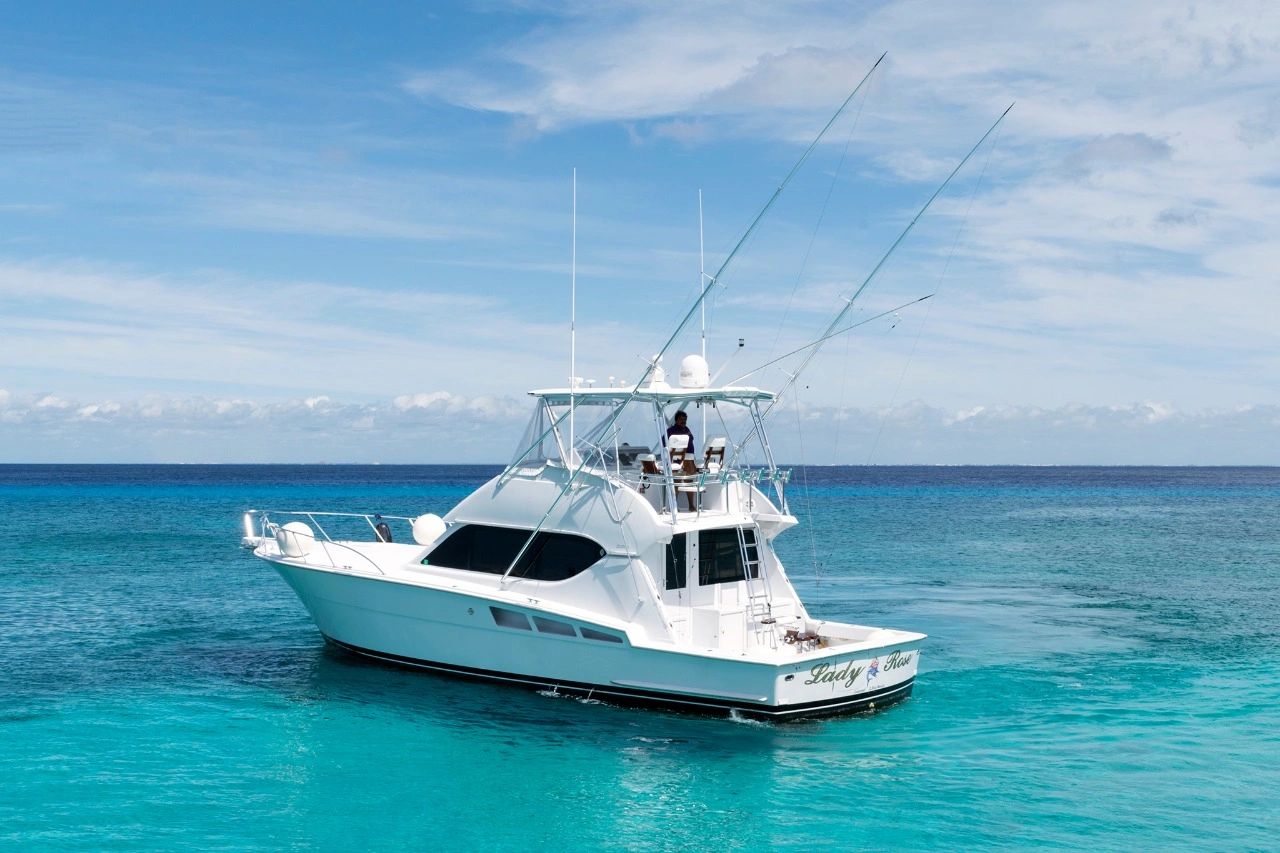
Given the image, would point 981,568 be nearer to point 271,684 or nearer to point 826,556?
point 826,556

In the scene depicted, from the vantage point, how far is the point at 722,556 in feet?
57.3

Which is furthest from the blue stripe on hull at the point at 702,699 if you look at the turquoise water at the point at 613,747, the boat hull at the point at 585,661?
the turquoise water at the point at 613,747

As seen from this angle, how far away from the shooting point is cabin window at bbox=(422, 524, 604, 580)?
17156 millimetres

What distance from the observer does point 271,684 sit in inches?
722

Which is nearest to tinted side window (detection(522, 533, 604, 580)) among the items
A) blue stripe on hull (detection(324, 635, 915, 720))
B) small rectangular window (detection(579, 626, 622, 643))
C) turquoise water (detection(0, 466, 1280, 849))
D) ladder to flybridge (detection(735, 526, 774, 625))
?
small rectangular window (detection(579, 626, 622, 643))

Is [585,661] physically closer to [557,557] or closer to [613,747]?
[557,557]

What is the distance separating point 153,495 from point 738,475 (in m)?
91.6

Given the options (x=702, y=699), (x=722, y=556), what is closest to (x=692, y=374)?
(x=722, y=556)

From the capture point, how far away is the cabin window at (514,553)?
17.2 meters

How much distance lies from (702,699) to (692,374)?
5.23 metres

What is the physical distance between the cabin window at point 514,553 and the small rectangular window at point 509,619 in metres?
0.65

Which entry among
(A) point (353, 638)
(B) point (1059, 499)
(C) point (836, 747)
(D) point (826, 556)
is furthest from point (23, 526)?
(B) point (1059, 499)

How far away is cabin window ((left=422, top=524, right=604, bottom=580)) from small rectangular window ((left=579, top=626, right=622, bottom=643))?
38.9 inches

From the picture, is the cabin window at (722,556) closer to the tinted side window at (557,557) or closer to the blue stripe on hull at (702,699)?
the tinted side window at (557,557)
